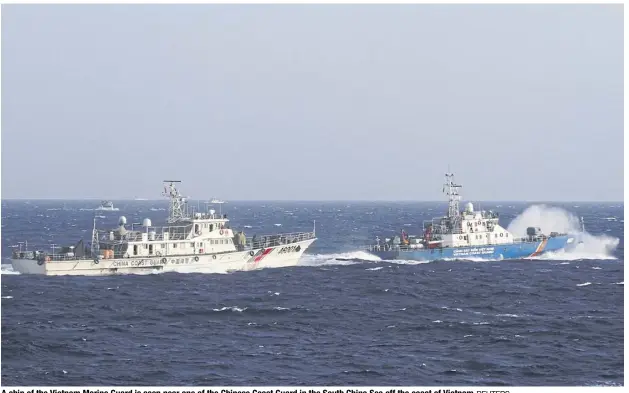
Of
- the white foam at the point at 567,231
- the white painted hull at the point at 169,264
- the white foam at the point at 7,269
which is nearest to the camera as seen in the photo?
the white painted hull at the point at 169,264

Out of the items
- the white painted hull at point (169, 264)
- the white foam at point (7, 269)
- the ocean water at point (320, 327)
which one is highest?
the white painted hull at point (169, 264)

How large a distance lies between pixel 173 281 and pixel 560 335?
123ft

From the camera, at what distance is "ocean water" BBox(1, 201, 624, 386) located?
134ft

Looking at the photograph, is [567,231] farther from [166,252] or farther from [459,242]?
[166,252]

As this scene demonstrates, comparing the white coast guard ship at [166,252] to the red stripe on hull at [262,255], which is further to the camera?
the red stripe on hull at [262,255]

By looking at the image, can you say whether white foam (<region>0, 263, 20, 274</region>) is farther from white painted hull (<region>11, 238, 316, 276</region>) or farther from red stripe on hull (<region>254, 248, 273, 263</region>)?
red stripe on hull (<region>254, 248, 273, 263</region>)

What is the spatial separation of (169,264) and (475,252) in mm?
38320

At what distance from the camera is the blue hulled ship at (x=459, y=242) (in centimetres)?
9256

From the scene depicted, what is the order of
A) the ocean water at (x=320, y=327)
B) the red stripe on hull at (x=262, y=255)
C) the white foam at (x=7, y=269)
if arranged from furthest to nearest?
the red stripe on hull at (x=262, y=255) < the white foam at (x=7, y=269) < the ocean water at (x=320, y=327)

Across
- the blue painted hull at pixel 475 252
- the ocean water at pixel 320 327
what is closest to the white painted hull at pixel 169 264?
the ocean water at pixel 320 327

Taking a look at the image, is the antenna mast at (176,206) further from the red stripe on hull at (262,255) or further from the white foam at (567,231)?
the white foam at (567,231)

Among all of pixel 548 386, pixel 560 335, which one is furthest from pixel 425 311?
pixel 548 386

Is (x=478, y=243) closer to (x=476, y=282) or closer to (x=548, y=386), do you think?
(x=476, y=282)

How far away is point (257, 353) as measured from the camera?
45156mm
